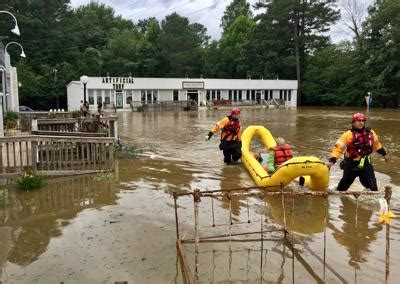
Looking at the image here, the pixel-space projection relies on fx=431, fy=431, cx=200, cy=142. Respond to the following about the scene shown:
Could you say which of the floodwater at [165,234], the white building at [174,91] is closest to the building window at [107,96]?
the white building at [174,91]

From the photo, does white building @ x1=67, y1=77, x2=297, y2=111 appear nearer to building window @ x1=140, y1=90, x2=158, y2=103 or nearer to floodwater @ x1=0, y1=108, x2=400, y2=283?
building window @ x1=140, y1=90, x2=158, y2=103

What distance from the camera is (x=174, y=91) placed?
51938 millimetres

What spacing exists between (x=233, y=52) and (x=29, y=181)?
205 ft

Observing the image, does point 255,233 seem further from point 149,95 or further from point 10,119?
point 149,95

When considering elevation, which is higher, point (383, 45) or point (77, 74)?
point (383, 45)

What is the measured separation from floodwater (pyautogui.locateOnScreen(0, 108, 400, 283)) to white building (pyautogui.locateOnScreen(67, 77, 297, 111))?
36478 mm

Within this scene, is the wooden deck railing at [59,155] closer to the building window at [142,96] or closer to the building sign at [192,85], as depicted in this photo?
the building window at [142,96]

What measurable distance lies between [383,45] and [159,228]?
5188 centimetres

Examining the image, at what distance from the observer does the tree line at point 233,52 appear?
51125mm

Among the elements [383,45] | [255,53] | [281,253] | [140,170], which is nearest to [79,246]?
[281,253]

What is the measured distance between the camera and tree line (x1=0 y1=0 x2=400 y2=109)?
168 ft

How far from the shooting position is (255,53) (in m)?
65.6

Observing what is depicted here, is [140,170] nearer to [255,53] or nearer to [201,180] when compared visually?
[201,180]

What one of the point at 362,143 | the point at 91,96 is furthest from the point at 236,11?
the point at 362,143
